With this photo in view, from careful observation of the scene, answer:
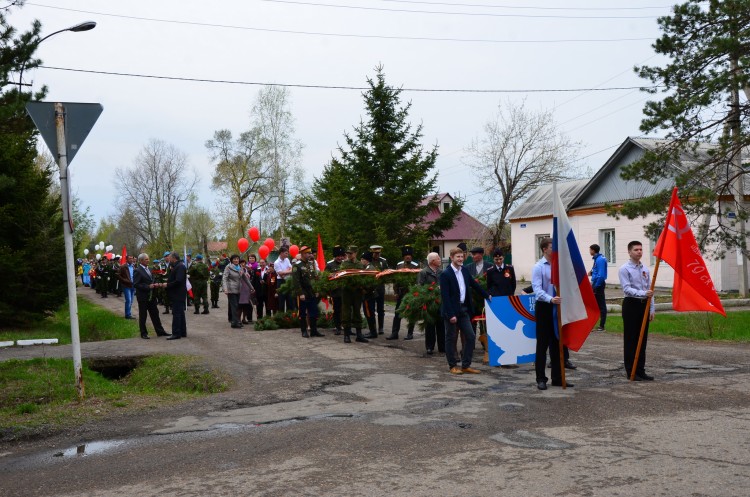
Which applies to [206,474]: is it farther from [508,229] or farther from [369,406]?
[508,229]

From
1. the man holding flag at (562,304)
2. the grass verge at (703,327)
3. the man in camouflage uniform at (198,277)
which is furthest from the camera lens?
the man in camouflage uniform at (198,277)

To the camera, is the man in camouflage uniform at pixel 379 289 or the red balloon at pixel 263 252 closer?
the man in camouflage uniform at pixel 379 289

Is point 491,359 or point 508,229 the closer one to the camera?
point 491,359

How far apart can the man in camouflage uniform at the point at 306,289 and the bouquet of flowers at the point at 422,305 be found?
11.7ft

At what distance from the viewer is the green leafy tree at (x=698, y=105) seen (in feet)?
59.7

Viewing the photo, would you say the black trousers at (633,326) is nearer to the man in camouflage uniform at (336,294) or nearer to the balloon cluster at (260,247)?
the man in camouflage uniform at (336,294)

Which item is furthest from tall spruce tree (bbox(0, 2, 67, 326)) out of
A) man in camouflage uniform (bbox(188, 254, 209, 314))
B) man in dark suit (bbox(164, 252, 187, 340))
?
man in dark suit (bbox(164, 252, 187, 340))

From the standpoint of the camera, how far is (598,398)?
8773 millimetres

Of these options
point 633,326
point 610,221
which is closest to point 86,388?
point 633,326

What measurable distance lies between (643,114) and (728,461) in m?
15.5

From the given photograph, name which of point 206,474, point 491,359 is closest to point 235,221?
point 491,359

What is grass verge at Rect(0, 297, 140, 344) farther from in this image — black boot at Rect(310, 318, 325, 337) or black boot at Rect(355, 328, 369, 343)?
black boot at Rect(355, 328, 369, 343)

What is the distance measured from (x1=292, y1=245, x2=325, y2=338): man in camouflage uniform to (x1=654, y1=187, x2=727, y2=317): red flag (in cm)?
790

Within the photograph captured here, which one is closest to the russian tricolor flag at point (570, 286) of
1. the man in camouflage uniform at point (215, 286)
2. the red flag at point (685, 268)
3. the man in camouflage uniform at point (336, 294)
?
the red flag at point (685, 268)
